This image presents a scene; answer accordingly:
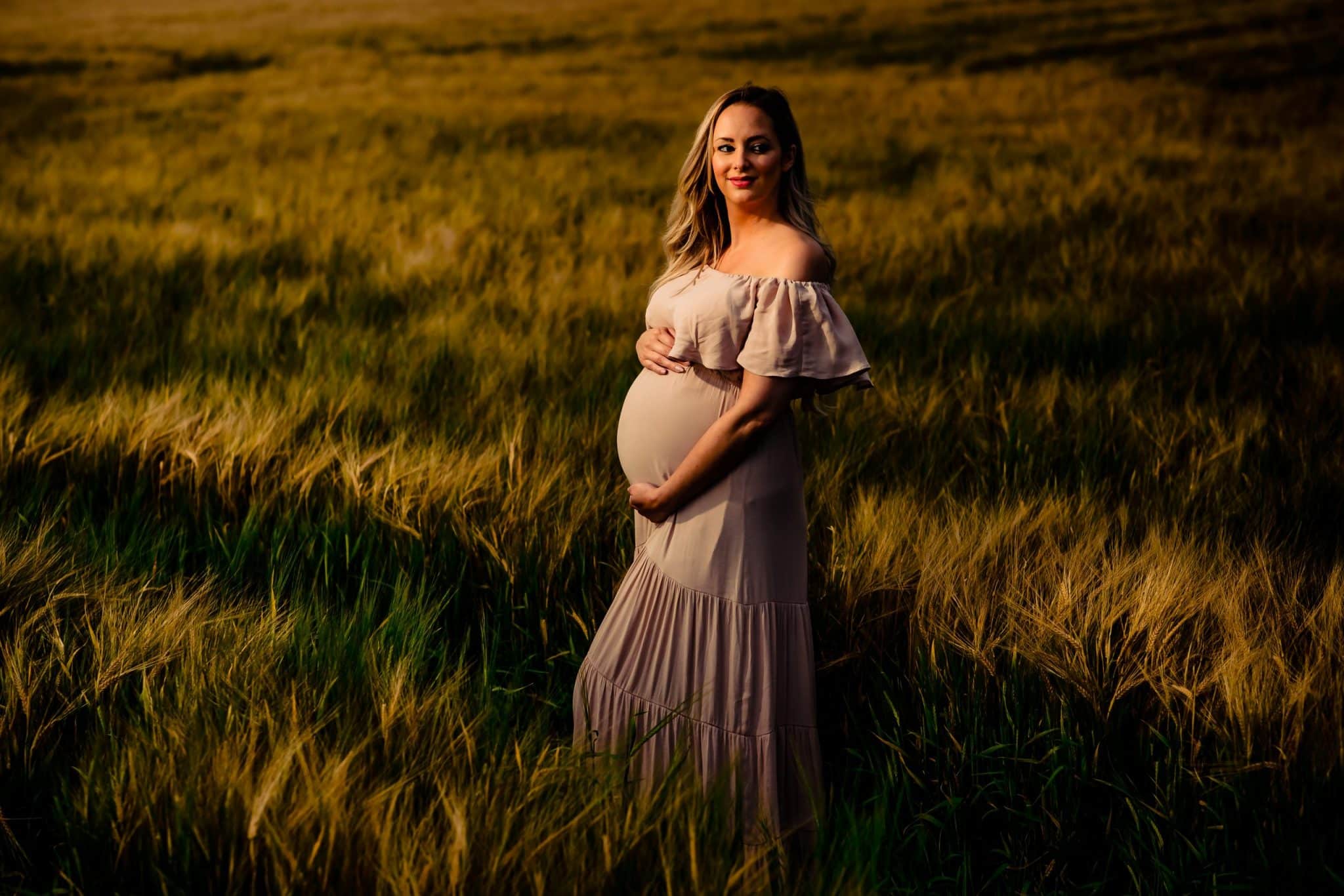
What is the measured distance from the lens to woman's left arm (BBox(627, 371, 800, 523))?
4.82ft

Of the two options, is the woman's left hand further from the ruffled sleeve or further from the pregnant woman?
the ruffled sleeve

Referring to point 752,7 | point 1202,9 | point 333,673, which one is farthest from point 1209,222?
point 752,7

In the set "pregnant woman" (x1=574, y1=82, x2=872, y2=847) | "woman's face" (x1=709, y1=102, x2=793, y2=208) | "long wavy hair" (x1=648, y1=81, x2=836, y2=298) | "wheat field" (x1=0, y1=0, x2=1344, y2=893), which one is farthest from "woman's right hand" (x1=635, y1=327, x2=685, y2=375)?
"wheat field" (x1=0, y1=0, x2=1344, y2=893)

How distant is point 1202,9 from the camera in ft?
41.1

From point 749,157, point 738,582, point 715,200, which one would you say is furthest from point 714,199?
point 738,582

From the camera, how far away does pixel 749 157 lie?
5.10 feet

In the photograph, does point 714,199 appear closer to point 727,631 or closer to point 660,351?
point 660,351

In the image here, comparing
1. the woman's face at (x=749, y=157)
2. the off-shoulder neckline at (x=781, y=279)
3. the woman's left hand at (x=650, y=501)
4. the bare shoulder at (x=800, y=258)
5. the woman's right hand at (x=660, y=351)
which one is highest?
the woman's face at (x=749, y=157)

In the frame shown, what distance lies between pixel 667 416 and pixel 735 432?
0.56 ft

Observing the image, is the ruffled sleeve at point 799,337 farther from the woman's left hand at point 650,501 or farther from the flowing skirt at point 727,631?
the woman's left hand at point 650,501

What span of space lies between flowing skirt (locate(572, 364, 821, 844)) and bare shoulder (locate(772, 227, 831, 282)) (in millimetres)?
186

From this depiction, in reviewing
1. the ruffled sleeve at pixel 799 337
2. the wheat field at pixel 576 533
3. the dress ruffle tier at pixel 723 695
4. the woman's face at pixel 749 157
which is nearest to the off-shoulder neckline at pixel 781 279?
the ruffled sleeve at pixel 799 337

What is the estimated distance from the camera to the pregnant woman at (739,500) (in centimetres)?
148

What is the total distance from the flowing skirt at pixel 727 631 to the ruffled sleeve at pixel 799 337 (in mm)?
106
